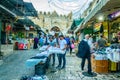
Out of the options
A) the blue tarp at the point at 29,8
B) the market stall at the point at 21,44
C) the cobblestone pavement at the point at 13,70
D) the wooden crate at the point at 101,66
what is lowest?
the cobblestone pavement at the point at 13,70

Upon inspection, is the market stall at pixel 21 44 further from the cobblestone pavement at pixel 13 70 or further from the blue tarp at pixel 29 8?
the cobblestone pavement at pixel 13 70

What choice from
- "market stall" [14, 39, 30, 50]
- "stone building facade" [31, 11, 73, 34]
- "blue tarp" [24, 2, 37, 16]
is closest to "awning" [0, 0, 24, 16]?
"market stall" [14, 39, 30, 50]

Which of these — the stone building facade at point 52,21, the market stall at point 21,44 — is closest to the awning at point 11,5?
the market stall at point 21,44

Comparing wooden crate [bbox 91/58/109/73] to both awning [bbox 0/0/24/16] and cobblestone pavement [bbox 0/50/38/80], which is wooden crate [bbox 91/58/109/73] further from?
awning [bbox 0/0/24/16]

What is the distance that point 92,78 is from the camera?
11406 millimetres

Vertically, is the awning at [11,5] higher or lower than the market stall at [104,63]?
higher

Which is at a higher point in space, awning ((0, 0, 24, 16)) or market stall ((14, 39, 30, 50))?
awning ((0, 0, 24, 16))

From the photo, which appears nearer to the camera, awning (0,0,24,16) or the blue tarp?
awning (0,0,24,16)

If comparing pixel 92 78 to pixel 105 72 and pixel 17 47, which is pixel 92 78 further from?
pixel 17 47

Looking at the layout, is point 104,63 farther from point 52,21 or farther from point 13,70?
point 52,21

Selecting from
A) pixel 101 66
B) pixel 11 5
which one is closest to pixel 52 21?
pixel 11 5

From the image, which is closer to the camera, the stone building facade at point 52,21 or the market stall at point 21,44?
the market stall at point 21,44

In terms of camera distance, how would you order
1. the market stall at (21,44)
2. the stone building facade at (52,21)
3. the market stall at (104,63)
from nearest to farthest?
1. the market stall at (104,63)
2. the market stall at (21,44)
3. the stone building facade at (52,21)

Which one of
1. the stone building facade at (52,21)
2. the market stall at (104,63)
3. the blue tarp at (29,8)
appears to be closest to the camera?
the market stall at (104,63)
